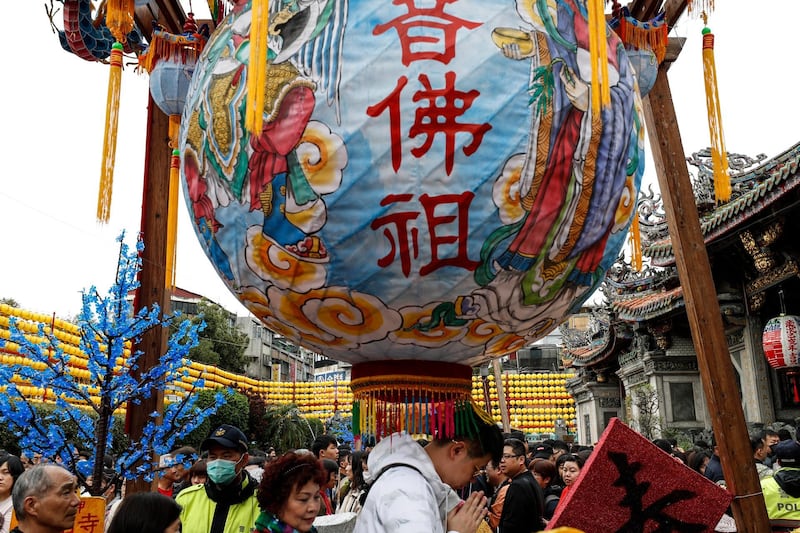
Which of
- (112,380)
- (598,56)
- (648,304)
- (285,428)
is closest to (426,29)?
(598,56)

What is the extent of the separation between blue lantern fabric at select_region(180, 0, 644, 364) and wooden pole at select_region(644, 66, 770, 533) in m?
1.93

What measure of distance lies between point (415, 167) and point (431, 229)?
16 centimetres

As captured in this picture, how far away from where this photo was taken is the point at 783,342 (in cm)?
926

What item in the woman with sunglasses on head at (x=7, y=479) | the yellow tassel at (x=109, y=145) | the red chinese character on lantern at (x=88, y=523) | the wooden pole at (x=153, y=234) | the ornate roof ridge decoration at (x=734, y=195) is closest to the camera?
the red chinese character on lantern at (x=88, y=523)

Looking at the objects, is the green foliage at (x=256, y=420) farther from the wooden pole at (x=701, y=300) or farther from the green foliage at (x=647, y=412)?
the wooden pole at (x=701, y=300)

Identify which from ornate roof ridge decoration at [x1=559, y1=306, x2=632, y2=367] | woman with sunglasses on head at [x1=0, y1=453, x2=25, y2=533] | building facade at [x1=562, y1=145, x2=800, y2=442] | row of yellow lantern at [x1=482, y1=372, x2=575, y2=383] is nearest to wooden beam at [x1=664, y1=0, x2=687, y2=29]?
building facade at [x1=562, y1=145, x2=800, y2=442]

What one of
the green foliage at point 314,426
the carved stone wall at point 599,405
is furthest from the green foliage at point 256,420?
the carved stone wall at point 599,405

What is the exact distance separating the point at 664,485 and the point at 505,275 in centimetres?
84

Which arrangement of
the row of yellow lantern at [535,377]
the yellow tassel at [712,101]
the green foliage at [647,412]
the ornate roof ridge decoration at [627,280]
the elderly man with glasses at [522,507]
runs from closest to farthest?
1. the yellow tassel at [712,101]
2. the elderly man with glasses at [522,507]
3. the green foliage at [647,412]
4. the ornate roof ridge decoration at [627,280]
5. the row of yellow lantern at [535,377]

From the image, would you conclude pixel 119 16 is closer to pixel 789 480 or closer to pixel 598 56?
pixel 598 56

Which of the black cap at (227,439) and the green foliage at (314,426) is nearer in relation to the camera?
the black cap at (227,439)

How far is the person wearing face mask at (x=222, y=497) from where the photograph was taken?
317 cm

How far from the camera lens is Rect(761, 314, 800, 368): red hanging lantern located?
9203 millimetres

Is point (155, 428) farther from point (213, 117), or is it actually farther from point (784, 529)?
point (784, 529)
